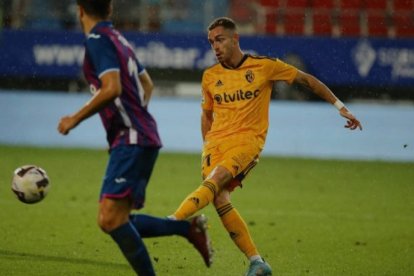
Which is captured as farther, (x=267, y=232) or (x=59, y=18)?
(x=59, y=18)

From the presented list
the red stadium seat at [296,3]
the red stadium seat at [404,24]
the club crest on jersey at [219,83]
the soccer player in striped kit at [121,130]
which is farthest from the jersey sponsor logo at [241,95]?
the red stadium seat at [296,3]

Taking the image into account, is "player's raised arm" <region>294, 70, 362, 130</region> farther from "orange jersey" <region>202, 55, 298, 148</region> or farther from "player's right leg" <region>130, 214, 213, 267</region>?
"player's right leg" <region>130, 214, 213, 267</region>

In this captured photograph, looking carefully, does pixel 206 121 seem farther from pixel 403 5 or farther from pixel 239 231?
pixel 403 5

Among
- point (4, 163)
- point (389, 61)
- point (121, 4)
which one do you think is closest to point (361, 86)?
point (389, 61)

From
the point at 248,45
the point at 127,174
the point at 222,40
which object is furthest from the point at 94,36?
the point at 248,45

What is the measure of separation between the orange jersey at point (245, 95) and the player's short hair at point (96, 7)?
1.74 meters

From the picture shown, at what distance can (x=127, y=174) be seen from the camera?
5.21 metres

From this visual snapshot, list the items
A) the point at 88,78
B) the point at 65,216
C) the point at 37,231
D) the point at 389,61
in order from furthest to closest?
the point at 389,61 → the point at 65,216 → the point at 37,231 → the point at 88,78

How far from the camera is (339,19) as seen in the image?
15.1 metres

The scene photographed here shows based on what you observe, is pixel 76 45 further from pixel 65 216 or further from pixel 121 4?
pixel 65 216

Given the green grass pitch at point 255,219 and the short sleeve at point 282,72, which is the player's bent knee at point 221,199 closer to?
the green grass pitch at point 255,219

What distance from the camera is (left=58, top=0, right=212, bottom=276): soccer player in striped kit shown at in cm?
515

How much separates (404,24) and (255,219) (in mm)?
6693

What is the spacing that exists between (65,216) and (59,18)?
297 inches
